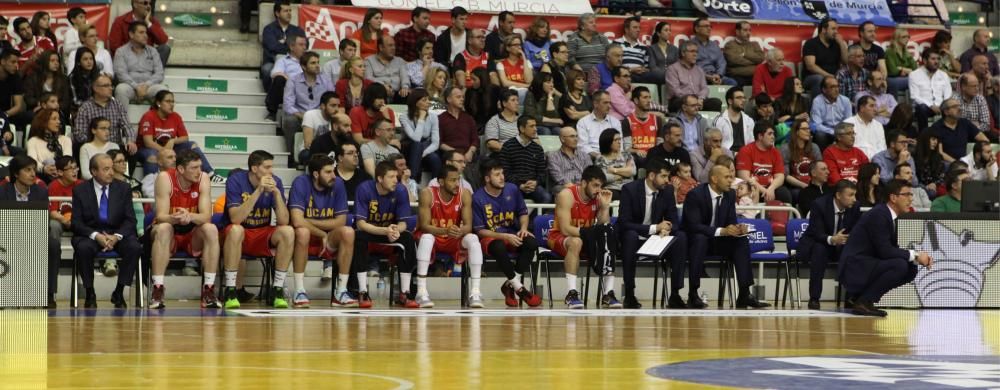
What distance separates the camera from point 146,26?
18.8m

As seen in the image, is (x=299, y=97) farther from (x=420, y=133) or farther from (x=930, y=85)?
(x=930, y=85)

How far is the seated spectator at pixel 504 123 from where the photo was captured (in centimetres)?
1789

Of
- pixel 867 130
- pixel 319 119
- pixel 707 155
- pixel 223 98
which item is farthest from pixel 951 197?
pixel 223 98

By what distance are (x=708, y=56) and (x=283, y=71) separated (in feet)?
18.5

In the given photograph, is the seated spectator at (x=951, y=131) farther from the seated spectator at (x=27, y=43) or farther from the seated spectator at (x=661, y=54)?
the seated spectator at (x=27, y=43)

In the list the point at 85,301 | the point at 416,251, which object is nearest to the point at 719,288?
the point at 416,251

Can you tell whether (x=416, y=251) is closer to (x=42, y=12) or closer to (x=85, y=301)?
(x=85, y=301)

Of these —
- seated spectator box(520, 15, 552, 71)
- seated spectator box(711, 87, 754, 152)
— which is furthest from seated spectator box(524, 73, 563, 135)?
seated spectator box(711, 87, 754, 152)

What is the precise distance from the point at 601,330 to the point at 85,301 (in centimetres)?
524

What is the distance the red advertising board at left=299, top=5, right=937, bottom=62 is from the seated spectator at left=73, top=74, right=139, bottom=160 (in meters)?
3.80

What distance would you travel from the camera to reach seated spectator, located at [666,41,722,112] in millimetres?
20078

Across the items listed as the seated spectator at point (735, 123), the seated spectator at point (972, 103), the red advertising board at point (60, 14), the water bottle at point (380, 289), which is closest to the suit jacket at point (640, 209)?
the water bottle at point (380, 289)

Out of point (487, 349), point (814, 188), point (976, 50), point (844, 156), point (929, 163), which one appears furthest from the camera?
point (976, 50)

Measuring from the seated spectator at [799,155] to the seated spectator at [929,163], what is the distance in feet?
4.77
